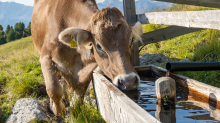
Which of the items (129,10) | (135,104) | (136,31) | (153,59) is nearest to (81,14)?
(136,31)

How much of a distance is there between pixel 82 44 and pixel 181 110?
1.61m

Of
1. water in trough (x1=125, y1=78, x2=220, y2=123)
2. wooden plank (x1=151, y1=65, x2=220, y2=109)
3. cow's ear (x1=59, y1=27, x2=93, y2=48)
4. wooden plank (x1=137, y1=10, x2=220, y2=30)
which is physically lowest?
water in trough (x1=125, y1=78, x2=220, y2=123)

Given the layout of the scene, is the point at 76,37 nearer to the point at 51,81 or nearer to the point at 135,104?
the point at 51,81

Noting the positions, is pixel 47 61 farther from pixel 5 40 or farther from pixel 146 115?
pixel 5 40

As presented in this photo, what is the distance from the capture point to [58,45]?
346cm

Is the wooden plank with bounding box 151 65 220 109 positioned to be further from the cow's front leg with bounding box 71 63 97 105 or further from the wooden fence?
the cow's front leg with bounding box 71 63 97 105

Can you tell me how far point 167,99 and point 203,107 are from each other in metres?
0.39

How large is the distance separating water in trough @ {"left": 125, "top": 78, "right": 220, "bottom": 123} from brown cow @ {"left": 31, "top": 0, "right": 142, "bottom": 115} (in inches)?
14.3

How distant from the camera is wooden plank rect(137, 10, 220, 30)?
2.57 meters

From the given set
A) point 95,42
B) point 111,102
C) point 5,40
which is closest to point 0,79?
point 95,42

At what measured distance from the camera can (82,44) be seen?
3.13 meters

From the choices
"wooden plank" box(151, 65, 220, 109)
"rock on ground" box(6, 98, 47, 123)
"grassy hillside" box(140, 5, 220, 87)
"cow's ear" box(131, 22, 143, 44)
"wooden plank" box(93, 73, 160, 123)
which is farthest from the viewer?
"grassy hillside" box(140, 5, 220, 87)

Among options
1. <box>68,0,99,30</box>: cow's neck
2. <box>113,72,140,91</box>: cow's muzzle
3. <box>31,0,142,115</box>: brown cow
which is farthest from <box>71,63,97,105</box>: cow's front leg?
<box>113,72,140,91</box>: cow's muzzle

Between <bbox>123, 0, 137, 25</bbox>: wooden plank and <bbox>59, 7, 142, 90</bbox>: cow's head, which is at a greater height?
<bbox>123, 0, 137, 25</bbox>: wooden plank
